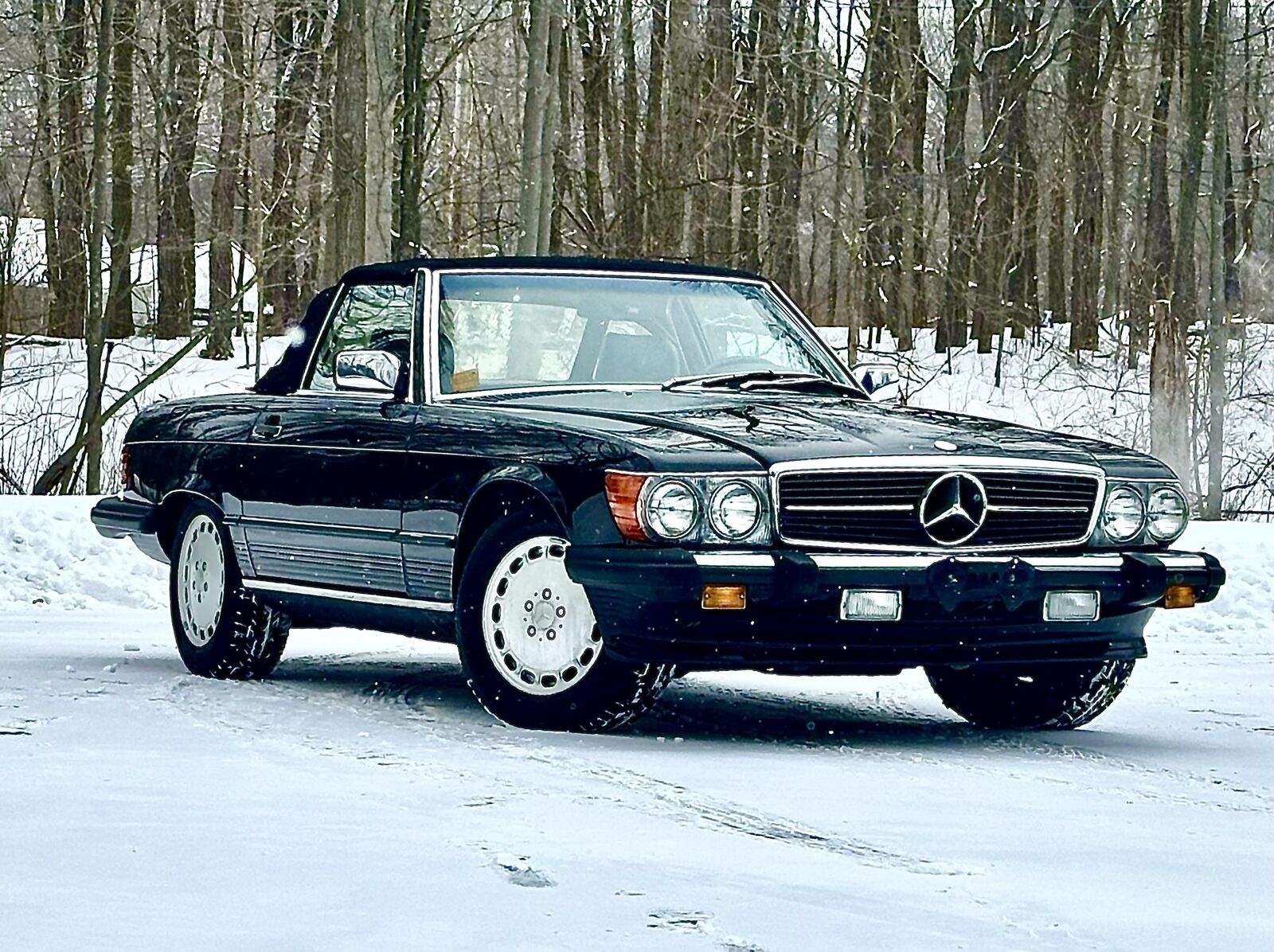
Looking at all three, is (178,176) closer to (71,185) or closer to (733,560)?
(71,185)

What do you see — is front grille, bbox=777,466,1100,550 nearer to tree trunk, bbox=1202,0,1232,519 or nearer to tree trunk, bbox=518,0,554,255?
tree trunk, bbox=1202,0,1232,519

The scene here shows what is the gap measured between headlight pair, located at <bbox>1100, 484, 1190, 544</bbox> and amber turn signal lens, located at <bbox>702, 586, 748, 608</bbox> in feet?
4.67

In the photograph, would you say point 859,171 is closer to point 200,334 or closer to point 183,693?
point 200,334

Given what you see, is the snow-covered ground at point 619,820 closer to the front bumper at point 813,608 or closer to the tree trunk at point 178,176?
the front bumper at point 813,608

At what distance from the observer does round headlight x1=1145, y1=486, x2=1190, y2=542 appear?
26.2 ft

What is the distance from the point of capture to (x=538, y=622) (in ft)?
25.0

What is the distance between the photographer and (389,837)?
217 inches

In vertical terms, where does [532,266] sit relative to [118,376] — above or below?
above

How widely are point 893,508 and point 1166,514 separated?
122cm

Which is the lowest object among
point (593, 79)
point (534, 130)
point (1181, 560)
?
point (1181, 560)

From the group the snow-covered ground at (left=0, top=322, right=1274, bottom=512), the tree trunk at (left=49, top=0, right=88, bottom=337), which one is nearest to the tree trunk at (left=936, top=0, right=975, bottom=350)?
the snow-covered ground at (left=0, top=322, right=1274, bottom=512)

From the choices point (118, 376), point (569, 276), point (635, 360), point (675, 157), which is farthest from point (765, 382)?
point (118, 376)

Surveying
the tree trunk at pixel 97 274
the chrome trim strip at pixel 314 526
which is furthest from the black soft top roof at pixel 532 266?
the tree trunk at pixel 97 274

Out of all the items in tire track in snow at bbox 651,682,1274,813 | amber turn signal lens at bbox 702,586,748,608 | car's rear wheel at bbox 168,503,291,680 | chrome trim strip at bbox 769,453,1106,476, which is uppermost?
chrome trim strip at bbox 769,453,1106,476
